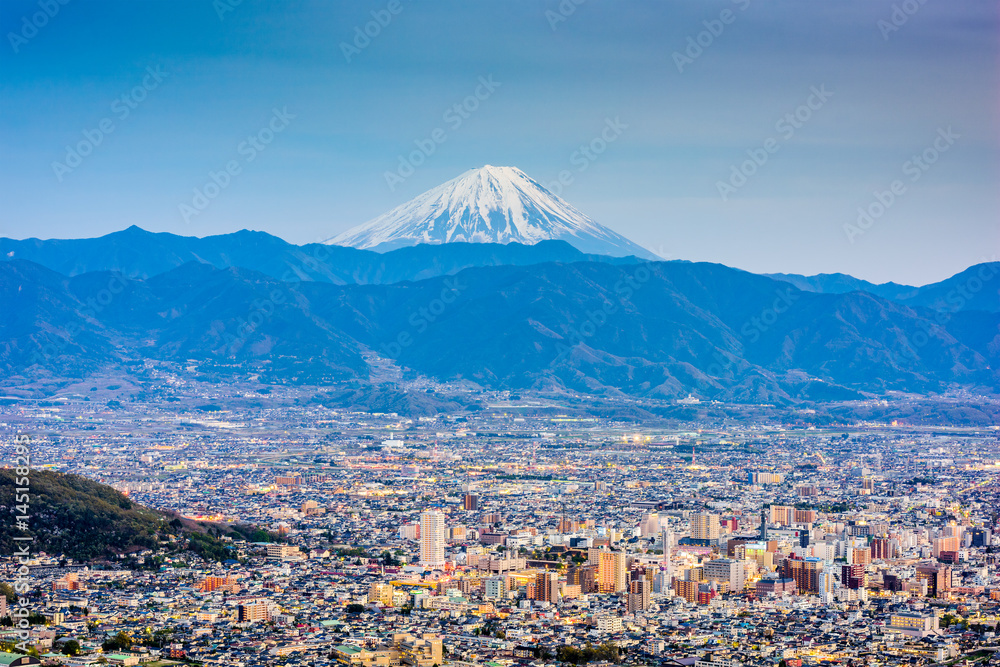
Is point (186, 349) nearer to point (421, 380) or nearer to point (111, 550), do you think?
point (421, 380)

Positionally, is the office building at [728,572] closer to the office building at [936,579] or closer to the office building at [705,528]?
the office building at [936,579]

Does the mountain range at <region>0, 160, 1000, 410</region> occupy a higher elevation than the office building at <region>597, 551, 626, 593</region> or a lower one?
higher

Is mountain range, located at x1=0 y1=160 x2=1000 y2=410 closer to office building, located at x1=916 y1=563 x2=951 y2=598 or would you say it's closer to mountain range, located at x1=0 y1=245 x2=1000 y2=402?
mountain range, located at x1=0 y1=245 x2=1000 y2=402

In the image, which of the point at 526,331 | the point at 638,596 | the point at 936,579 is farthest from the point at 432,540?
the point at 526,331

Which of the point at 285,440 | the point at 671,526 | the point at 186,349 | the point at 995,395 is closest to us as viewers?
the point at 671,526

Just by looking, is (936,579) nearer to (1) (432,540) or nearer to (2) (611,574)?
(2) (611,574)

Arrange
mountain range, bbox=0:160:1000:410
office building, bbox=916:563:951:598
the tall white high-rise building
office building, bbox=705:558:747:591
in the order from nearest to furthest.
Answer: office building, bbox=916:563:951:598, office building, bbox=705:558:747:591, the tall white high-rise building, mountain range, bbox=0:160:1000:410

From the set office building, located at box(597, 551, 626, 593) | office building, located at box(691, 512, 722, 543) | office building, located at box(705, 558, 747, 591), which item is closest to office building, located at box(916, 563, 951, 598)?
office building, located at box(705, 558, 747, 591)

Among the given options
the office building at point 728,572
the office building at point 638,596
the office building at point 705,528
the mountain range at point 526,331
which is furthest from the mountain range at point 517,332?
the office building at point 638,596

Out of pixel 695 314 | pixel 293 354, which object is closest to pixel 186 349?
pixel 293 354

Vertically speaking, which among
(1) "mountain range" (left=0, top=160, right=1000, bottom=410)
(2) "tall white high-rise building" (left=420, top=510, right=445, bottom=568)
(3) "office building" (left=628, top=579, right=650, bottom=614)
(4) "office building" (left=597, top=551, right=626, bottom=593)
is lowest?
(3) "office building" (left=628, top=579, right=650, bottom=614)
